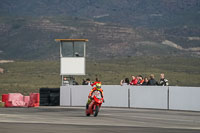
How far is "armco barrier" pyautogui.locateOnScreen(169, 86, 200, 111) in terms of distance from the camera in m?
30.9

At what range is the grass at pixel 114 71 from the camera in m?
83.6

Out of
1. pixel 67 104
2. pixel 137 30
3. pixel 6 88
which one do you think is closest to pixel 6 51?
pixel 137 30

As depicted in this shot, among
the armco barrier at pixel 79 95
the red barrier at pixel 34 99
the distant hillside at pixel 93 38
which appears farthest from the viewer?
the distant hillside at pixel 93 38

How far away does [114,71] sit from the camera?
99.4 metres

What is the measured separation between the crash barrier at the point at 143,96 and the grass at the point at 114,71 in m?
41.7

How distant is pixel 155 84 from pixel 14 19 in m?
159

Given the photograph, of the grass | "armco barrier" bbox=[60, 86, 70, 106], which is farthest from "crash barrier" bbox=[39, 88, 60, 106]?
the grass

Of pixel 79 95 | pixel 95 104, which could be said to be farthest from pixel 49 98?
pixel 95 104

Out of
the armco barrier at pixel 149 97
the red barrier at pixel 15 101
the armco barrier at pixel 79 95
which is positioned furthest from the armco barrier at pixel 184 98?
the red barrier at pixel 15 101

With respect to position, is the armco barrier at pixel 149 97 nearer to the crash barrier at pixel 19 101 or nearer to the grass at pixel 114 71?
the crash barrier at pixel 19 101

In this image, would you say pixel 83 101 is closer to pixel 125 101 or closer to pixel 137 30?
pixel 125 101

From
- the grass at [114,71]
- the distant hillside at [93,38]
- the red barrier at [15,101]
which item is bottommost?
the red barrier at [15,101]

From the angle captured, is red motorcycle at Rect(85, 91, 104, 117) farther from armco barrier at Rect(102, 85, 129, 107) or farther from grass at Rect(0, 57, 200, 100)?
grass at Rect(0, 57, 200, 100)

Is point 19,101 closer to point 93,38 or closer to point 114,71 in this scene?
point 114,71
